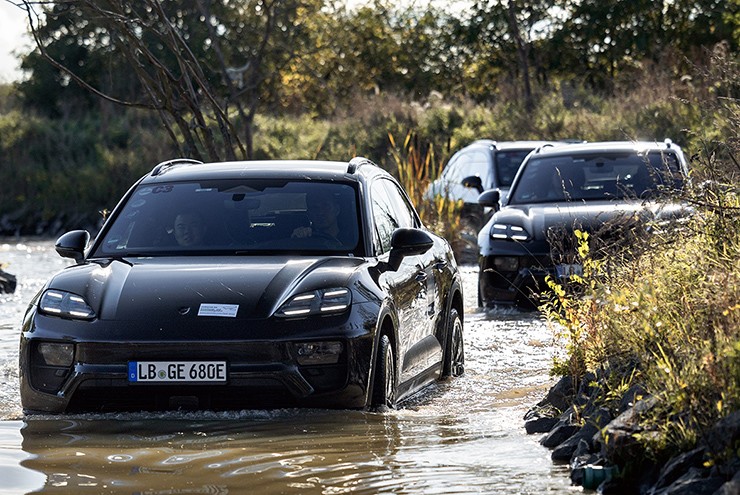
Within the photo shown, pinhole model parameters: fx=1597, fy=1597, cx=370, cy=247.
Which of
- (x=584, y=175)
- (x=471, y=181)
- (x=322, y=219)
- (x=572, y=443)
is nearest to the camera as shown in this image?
(x=572, y=443)

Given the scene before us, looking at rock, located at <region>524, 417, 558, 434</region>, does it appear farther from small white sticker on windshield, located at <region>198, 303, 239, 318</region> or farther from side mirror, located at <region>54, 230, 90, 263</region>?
side mirror, located at <region>54, 230, 90, 263</region>

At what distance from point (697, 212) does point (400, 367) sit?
6.21 feet

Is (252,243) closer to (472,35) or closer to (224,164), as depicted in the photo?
(224,164)

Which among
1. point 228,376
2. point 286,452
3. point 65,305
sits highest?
point 65,305

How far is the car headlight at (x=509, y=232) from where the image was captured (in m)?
14.5

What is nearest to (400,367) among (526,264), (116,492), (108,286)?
(108,286)

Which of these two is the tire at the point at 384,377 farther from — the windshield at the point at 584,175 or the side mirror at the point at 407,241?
the windshield at the point at 584,175

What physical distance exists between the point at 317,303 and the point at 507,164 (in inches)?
548

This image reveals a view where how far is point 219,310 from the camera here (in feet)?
25.6

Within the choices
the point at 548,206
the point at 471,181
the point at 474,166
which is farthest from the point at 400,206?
Answer: the point at 474,166

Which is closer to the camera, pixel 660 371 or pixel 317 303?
pixel 660 371

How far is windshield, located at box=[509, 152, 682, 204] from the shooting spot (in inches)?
607

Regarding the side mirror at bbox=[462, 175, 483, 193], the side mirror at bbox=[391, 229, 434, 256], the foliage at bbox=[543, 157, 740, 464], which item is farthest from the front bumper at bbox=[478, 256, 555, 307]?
the side mirror at bbox=[391, 229, 434, 256]

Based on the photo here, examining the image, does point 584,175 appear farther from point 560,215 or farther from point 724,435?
point 724,435
